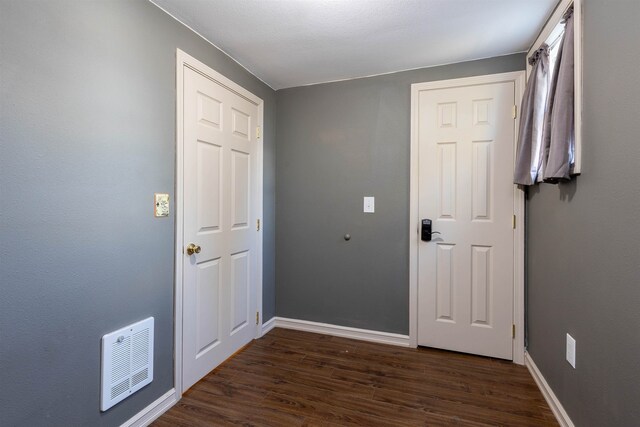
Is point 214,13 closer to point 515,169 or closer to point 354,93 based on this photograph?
point 354,93

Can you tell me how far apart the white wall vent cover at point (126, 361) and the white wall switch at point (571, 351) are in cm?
225

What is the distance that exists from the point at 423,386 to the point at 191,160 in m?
Result: 2.14

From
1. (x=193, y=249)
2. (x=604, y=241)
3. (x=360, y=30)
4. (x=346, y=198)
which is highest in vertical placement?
(x=360, y=30)

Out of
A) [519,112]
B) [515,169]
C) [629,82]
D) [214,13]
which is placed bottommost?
[515,169]

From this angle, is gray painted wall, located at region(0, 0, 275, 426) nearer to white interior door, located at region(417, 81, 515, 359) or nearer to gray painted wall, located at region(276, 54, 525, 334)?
gray painted wall, located at region(276, 54, 525, 334)

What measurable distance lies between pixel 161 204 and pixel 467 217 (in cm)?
219

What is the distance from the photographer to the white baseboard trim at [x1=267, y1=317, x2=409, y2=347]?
8.40ft

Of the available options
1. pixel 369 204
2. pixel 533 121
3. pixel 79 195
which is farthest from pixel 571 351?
pixel 79 195

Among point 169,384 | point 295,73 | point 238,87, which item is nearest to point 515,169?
point 295,73

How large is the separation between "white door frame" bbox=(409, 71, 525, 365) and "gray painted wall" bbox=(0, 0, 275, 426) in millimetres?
1812

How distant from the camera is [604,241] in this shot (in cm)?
126

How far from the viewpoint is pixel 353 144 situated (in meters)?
2.70

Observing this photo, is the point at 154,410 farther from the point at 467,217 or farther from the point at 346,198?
the point at 467,217

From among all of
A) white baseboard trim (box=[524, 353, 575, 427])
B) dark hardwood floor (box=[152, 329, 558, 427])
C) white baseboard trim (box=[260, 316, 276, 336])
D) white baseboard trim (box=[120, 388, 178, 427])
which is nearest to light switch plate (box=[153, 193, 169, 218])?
white baseboard trim (box=[120, 388, 178, 427])
